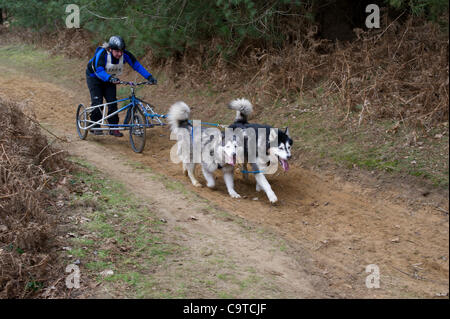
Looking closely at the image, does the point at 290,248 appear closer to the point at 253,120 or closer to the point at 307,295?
the point at 307,295

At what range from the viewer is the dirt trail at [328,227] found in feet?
15.9

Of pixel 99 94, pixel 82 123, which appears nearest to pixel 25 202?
pixel 99 94

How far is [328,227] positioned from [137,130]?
4841 mm

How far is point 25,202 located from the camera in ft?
18.1

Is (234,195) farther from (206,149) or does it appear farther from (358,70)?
(358,70)

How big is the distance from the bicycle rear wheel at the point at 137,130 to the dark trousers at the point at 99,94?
0.83 metres

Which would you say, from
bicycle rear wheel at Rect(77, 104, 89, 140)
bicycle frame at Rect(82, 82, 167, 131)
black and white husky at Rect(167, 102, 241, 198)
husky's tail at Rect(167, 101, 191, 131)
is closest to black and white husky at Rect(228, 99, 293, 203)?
black and white husky at Rect(167, 102, 241, 198)

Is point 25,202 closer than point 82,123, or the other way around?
point 25,202

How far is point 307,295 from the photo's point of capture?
445 cm

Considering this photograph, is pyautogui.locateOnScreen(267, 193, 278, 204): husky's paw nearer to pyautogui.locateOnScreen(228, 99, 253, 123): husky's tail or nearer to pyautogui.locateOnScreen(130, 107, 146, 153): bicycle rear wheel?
pyautogui.locateOnScreen(228, 99, 253, 123): husky's tail

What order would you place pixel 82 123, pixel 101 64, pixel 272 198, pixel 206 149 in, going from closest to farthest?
1. pixel 272 198
2. pixel 206 149
3. pixel 101 64
4. pixel 82 123

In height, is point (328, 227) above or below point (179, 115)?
below

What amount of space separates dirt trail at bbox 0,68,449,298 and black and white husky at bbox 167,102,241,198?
0.87 feet

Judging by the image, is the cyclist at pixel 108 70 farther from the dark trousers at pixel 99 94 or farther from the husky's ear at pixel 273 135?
the husky's ear at pixel 273 135
